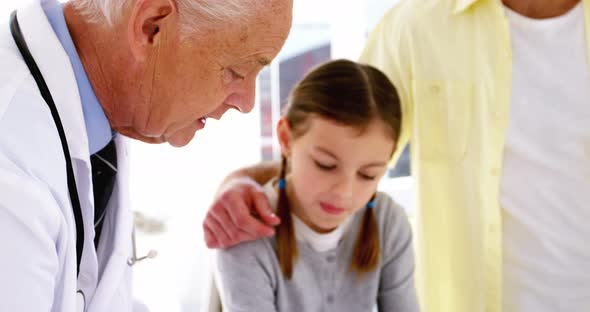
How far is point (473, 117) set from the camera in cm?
124

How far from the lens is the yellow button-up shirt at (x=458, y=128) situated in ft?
3.94

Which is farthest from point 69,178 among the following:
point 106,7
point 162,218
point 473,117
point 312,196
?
point 162,218

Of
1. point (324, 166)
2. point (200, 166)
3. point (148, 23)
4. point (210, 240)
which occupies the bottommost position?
A: point (200, 166)

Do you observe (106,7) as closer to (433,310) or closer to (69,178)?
(69,178)

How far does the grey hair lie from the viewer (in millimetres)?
628

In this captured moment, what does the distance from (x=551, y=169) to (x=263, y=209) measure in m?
0.63

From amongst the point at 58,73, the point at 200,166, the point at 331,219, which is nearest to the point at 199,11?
→ the point at 58,73

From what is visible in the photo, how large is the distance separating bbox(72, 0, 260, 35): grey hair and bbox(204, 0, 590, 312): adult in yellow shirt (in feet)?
1.86

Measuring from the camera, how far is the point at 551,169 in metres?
1.16

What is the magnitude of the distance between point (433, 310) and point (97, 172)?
89 centimetres

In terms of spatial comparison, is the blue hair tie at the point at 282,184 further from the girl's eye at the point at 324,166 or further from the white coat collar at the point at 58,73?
the white coat collar at the point at 58,73

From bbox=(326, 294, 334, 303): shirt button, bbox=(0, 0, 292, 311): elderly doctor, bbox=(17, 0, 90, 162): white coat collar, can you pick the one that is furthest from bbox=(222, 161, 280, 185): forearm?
bbox=(17, 0, 90, 162): white coat collar

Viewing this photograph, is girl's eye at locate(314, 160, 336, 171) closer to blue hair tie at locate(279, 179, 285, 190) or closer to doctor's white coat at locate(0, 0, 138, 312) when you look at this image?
blue hair tie at locate(279, 179, 285, 190)

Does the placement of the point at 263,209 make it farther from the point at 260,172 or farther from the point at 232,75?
the point at 232,75
